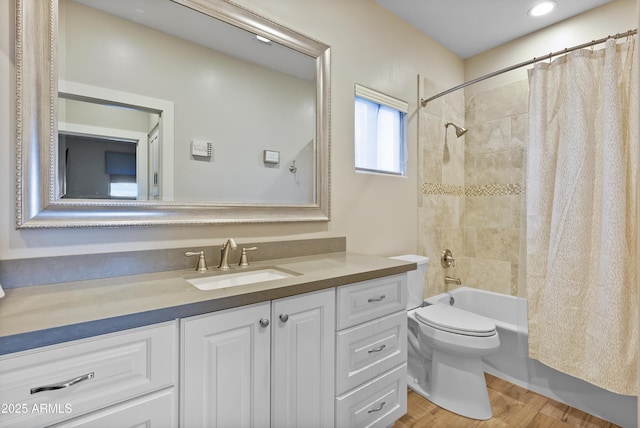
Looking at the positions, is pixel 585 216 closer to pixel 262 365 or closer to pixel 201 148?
pixel 262 365

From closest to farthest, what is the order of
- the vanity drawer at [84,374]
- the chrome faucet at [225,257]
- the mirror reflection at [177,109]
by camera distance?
the vanity drawer at [84,374] < the mirror reflection at [177,109] < the chrome faucet at [225,257]

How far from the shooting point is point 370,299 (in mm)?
1296

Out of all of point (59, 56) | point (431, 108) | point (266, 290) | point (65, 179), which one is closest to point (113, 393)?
point (266, 290)

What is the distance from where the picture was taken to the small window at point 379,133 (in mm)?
2000

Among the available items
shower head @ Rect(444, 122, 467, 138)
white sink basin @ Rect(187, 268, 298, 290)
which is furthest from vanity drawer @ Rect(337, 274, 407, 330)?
shower head @ Rect(444, 122, 467, 138)

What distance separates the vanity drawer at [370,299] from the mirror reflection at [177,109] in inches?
25.3

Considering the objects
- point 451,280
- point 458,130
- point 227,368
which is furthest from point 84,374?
point 458,130

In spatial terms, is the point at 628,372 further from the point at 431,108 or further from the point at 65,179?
the point at 65,179

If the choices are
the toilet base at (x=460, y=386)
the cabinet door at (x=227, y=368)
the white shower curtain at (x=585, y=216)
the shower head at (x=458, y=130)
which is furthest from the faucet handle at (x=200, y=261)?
the shower head at (x=458, y=130)

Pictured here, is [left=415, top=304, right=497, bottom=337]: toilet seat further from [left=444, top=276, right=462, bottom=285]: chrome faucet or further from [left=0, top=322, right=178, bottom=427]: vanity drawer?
[left=0, top=322, right=178, bottom=427]: vanity drawer

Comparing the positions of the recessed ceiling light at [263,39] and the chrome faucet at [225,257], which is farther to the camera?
the recessed ceiling light at [263,39]

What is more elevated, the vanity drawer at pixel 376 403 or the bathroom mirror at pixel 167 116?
the bathroom mirror at pixel 167 116

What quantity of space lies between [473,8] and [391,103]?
2.82ft

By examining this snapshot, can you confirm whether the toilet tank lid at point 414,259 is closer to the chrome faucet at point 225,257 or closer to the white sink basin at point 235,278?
the white sink basin at point 235,278
